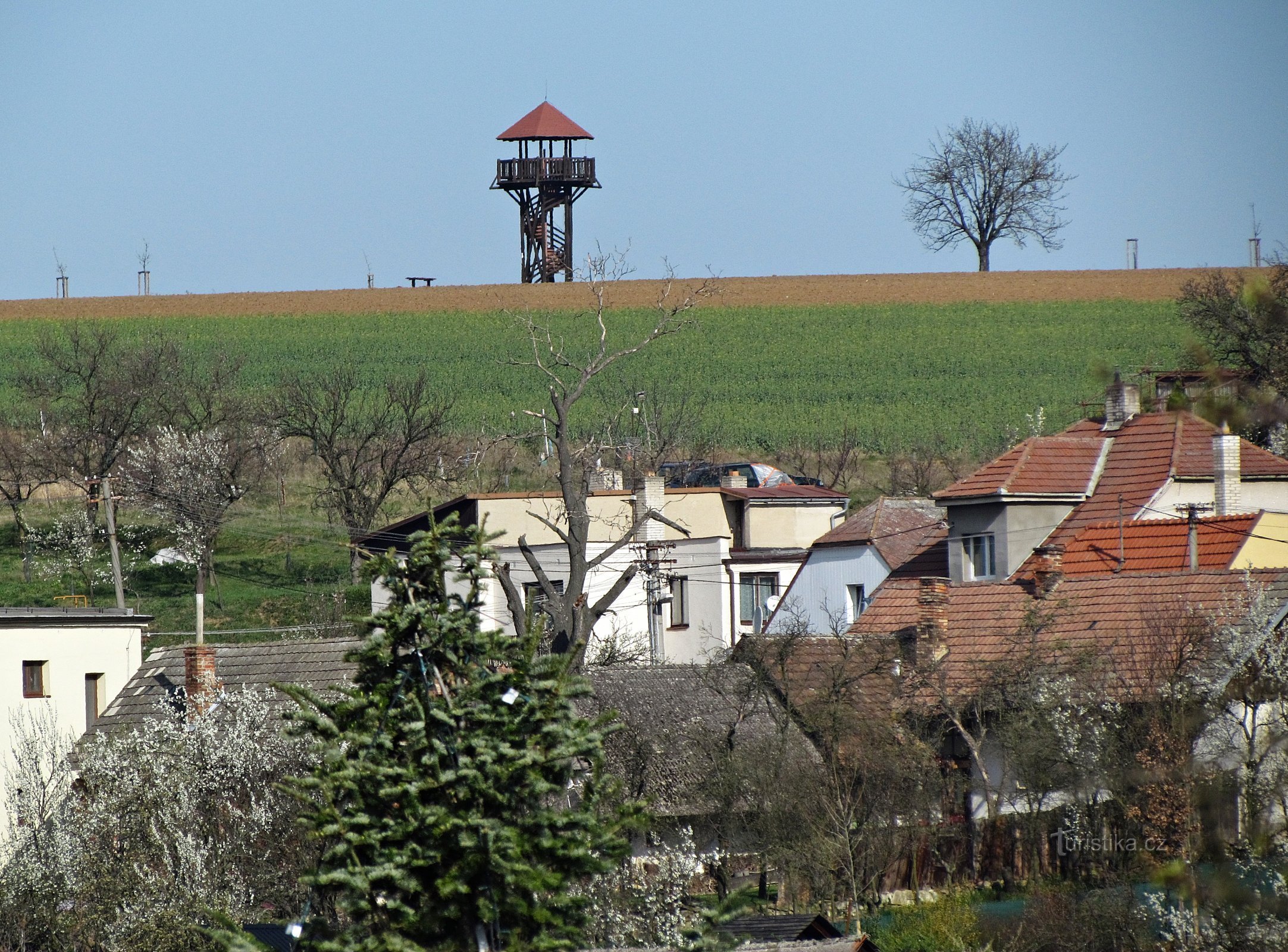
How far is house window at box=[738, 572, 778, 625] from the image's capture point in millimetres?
47188

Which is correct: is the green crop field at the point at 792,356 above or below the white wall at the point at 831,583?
above

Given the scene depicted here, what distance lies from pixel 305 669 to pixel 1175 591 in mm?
15519

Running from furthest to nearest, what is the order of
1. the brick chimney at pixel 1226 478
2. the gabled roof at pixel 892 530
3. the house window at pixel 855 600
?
the house window at pixel 855 600, the gabled roof at pixel 892 530, the brick chimney at pixel 1226 478

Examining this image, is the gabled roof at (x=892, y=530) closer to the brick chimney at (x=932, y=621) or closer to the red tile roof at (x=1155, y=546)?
the red tile roof at (x=1155, y=546)

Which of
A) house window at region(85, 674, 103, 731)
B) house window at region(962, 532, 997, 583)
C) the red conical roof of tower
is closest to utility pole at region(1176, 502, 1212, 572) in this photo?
house window at region(962, 532, 997, 583)

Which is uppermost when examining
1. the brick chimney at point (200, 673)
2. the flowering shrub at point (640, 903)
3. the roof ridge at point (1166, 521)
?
the roof ridge at point (1166, 521)

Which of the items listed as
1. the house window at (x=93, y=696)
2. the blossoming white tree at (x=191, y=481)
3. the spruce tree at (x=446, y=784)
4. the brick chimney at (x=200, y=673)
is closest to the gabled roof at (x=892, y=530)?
the brick chimney at (x=200, y=673)

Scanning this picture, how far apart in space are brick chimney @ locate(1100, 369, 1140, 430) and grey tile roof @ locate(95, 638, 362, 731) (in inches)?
690

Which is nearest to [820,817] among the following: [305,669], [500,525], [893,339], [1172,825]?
[1172,825]

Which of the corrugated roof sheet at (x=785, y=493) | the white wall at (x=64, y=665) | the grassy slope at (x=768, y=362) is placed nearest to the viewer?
the white wall at (x=64, y=665)

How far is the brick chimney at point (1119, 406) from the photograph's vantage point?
3831 centimetres

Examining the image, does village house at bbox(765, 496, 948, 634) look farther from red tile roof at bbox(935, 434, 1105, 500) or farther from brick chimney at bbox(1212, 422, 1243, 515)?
brick chimney at bbox(1212, 422, 1243, 515)

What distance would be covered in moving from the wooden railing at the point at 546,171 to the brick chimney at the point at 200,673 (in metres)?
68.4

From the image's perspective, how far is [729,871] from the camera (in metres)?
27.0
